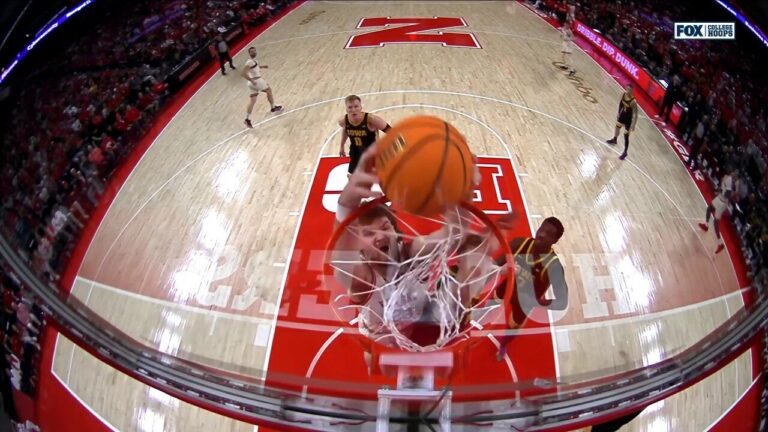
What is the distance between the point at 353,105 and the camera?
1.25 metres

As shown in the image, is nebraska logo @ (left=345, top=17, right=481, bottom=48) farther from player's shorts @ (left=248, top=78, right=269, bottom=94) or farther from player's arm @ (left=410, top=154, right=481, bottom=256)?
player's arm @ (left=410, top=154, right=481, bottom=256)

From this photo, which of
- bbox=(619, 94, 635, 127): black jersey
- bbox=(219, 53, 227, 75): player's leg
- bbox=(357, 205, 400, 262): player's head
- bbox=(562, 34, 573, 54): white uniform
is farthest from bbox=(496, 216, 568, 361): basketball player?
bbox=(219, 53, 227, 75): player's leg

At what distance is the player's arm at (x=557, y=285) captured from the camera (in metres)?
1.15

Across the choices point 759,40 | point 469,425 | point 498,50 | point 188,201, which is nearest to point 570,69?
point 498,50

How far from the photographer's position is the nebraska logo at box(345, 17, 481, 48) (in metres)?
1.46

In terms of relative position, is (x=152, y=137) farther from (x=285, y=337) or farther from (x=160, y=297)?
(x=285, y=337)

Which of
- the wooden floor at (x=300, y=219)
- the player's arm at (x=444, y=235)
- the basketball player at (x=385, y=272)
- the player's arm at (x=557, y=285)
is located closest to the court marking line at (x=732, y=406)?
the wooden floor at (x=300, y=219)

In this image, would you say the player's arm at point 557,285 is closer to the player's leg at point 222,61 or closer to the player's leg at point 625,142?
the player's leg at point 625,142

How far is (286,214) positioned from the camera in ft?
3.78

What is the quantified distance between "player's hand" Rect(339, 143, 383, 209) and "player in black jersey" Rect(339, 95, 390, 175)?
1.8 inches

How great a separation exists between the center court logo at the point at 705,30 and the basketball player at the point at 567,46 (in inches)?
11.9

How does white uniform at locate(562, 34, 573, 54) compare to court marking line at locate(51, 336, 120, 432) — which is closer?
court marking line at locate(51, 336, 120, 432)

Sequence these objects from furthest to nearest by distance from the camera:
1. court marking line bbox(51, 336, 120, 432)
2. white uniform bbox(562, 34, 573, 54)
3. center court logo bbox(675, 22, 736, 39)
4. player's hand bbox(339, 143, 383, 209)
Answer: white uniform bbox(562, 34, 573, 54), center court logo bbox(675, 22, 736, 39), court marking line bbox(51, 336, 120, 432), player's hand bbox(339, 143, 383, 209)

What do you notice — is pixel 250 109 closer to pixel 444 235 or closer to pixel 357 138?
pixel 357 138
